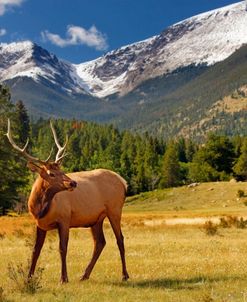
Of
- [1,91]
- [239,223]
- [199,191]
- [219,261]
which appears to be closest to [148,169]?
[199,191]

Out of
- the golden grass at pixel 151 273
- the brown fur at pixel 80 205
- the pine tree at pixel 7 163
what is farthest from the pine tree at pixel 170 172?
the brown fur at pixel 80 205

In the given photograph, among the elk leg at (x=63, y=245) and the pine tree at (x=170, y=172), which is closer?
the elk leg at (x=63, y=245)

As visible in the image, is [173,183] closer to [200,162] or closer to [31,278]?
[200,162]

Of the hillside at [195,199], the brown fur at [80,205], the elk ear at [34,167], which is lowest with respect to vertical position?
the hillside at [195,199]

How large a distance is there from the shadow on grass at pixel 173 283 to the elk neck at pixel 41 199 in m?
2.64

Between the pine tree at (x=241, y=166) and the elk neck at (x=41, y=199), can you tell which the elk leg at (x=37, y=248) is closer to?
the elk neck at (x=41, y=199)

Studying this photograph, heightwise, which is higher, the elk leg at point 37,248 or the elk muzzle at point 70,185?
the elk muzzle at point 70,185

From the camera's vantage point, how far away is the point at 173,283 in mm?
13773

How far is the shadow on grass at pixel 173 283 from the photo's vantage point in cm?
1332

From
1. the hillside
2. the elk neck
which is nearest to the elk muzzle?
the elk neck

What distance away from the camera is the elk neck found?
1329 centimetres

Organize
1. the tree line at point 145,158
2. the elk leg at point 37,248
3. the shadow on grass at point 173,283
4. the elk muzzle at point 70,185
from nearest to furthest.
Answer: the elk muzzle at point 70,185 → the shadow on grass at point 173,283 → the elk leg at point 37,248 → the tree line at point 145,158

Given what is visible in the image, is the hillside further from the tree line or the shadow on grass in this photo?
the shadow on grass

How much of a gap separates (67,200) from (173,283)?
3.42 m
